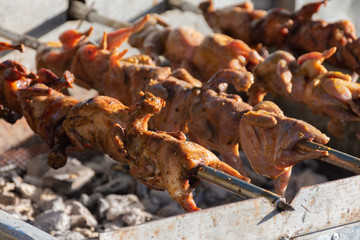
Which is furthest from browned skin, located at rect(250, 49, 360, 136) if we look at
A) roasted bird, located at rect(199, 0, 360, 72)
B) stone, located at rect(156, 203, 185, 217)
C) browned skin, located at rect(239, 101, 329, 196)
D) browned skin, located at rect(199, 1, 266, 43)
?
browned skin, located at rect(199, 1, 266, 43)

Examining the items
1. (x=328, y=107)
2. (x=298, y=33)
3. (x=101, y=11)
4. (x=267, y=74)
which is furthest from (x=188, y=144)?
A: (x=101, y=11)

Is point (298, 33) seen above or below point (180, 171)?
below

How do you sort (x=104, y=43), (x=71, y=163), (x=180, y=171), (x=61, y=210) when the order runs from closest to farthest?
(x=180, y=171) → (x=61, y=210) → (x=104, y=43) → (x=71, y=163)

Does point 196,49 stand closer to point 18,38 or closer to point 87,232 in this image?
point 18,38

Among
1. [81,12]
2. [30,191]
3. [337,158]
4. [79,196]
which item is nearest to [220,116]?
[337,158]

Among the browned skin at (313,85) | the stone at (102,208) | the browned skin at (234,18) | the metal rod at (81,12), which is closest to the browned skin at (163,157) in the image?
the browned skin at (313,85)

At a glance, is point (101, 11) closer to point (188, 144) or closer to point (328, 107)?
point (328, 107)

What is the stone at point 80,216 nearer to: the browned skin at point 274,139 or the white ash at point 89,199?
the white ash at point 89,199
